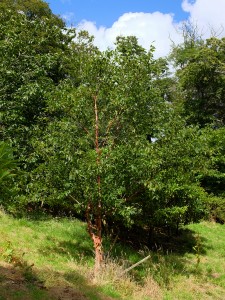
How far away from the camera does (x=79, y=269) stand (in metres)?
8.71

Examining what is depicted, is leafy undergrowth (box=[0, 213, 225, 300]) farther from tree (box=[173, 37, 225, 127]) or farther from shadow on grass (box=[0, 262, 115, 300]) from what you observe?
tree (box=[173, 37, 225, 127])

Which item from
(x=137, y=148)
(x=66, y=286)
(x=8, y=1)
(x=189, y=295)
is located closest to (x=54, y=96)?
(x=137, y=148)

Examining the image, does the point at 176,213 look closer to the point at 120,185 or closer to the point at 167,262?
the point at 167,262

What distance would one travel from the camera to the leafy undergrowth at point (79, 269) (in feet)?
24.0

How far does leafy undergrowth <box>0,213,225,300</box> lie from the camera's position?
7.31 meters

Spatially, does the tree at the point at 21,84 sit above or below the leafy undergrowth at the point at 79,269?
above

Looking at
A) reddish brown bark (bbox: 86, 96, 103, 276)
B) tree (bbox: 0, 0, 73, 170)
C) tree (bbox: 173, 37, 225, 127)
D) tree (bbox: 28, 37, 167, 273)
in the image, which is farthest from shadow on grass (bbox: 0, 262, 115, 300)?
tree (bbox: 173, 37, 225, 127)

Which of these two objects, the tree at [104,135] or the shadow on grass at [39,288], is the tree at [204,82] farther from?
the shadow on grass at [39,288]

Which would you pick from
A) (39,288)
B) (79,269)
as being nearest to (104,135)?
(79,269)

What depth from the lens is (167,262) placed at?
452 inches

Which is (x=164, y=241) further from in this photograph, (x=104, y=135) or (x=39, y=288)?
(x=39, y=288)

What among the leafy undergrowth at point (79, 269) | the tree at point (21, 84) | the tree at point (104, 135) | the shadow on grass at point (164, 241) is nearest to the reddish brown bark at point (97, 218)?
the tree at point (104, 135)

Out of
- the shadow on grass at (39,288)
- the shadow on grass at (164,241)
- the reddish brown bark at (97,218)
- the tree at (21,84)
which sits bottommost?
the shadow on grass at (164,241)

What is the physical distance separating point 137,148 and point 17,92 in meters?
6.72
